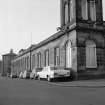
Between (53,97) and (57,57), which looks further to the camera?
(57,57)

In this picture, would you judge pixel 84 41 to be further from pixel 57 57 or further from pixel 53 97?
pixel 53 97

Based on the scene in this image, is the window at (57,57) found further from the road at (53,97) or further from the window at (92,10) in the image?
the road at (53,97)

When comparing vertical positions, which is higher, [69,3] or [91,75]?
[69,3]

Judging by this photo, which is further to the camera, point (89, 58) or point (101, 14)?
point (101, 14)

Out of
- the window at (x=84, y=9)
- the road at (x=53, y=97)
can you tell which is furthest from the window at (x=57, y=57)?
the road at (x=53, y=97)

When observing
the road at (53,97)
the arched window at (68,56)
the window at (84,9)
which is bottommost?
the road at (53,97)

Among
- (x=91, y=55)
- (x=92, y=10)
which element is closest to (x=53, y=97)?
(x=91, y=55)

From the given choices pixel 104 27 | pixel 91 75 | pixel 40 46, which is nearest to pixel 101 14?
pixel 104 27

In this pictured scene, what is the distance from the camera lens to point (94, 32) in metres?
26.1

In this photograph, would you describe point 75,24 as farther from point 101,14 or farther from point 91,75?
point 91,75

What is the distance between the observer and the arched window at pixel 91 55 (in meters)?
25.5

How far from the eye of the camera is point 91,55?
84.1 feet

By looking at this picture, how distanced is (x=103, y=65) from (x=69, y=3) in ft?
35.0

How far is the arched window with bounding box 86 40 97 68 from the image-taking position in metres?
25.5
